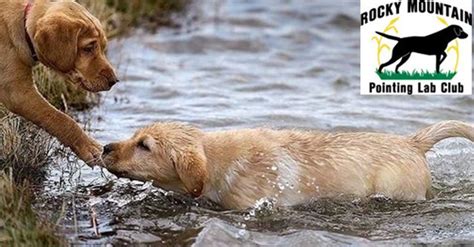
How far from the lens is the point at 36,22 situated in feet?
23.0

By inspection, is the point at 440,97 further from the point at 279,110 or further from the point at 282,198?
the point at 282,198

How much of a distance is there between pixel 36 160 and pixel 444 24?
18.9 ft

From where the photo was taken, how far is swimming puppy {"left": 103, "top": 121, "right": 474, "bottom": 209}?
688 centimetres

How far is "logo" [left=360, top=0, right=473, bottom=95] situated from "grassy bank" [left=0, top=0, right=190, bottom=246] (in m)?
2.97

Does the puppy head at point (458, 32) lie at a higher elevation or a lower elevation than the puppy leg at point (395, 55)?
higher

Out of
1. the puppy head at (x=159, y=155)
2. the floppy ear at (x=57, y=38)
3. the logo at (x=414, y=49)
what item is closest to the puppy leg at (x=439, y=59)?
the logo at (x=414, y=49)

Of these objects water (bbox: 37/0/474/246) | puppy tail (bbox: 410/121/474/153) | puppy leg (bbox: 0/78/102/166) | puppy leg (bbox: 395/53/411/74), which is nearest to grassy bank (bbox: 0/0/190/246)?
water (bbox: 37/0/474/246)

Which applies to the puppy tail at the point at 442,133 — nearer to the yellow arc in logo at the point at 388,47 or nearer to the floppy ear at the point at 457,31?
the yellow arc in logo at the point at 388,47

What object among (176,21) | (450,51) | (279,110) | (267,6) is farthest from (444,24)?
(267,6)

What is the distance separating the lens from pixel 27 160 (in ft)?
24.8

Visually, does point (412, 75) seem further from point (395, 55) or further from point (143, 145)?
point (143, 145)

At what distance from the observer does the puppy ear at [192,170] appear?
6684 millimetres

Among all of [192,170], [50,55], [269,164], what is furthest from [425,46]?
[50,55]

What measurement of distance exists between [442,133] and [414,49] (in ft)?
11.8
